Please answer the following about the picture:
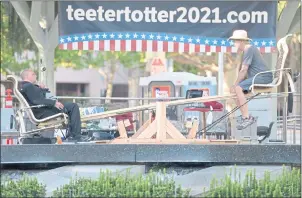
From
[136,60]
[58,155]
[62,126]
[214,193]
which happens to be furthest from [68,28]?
[136,60]

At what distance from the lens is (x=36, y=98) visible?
988 centimetres

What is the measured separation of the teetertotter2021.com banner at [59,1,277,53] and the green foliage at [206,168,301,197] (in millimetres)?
6514

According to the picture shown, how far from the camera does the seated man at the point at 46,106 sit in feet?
32.1

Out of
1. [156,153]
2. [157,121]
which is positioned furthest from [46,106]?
[156,153]

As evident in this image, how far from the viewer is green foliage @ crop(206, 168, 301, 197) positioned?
740cm

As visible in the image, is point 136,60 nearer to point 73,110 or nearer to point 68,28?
point 68,28

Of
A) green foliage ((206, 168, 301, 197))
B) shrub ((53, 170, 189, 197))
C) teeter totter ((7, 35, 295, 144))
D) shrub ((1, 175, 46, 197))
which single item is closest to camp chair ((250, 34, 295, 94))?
teeter totter ((7, 35, 295, 144))

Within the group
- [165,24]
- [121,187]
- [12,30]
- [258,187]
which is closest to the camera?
[258,187]

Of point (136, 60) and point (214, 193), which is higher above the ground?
point (136, 60)

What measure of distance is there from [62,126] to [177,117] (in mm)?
2685

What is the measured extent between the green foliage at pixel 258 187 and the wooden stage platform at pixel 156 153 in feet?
2.18

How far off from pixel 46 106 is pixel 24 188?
2.38 meters

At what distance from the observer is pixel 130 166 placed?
333 inches

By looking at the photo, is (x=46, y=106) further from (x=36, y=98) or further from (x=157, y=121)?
(x=157, y=121)
